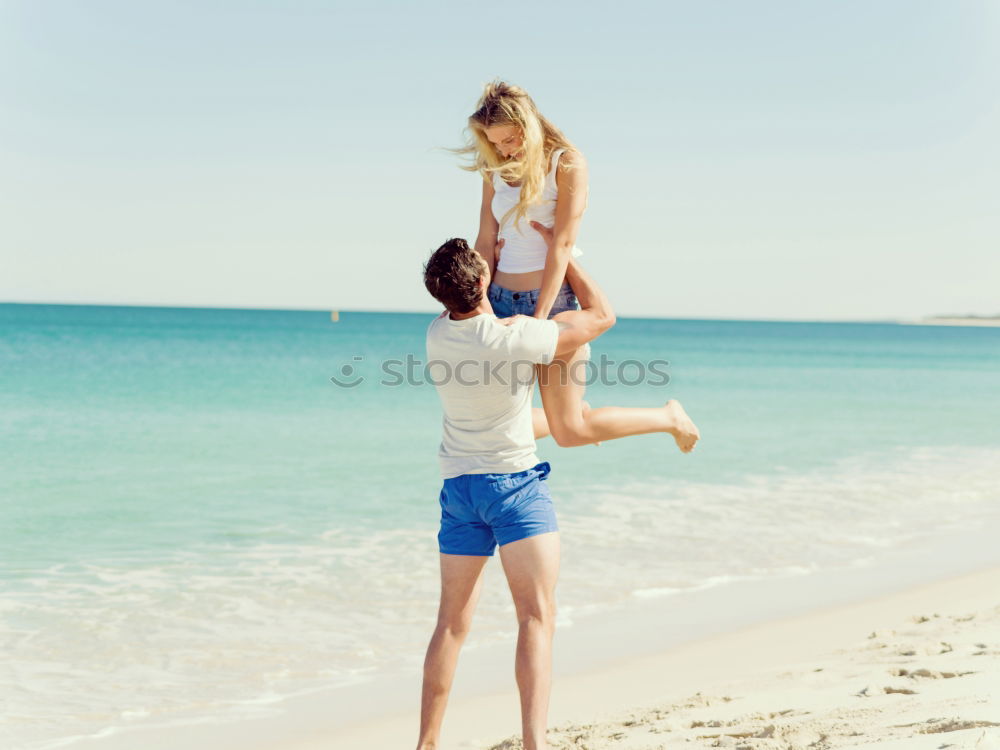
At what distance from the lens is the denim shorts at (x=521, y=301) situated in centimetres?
362

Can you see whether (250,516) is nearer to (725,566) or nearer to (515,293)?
(725,566)

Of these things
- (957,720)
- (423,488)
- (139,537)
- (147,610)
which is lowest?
(957,720)

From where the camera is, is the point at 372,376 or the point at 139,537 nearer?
the point at 139,537

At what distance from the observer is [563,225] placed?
3.55 metres

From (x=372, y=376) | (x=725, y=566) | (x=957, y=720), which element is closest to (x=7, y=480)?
(x=725, y=566)

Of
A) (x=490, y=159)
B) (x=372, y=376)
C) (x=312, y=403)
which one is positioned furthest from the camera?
(x=372, y=376)

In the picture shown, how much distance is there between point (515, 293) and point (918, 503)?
7.88 m

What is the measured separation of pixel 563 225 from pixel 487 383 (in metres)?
0.78

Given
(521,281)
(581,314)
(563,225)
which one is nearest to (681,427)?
(581,314)

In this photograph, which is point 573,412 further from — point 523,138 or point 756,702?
point 756,702

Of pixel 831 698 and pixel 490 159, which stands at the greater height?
pixel 490 159

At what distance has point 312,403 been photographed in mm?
22094

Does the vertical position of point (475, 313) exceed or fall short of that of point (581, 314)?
it falls short

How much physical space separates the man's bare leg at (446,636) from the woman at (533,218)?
0.71m
